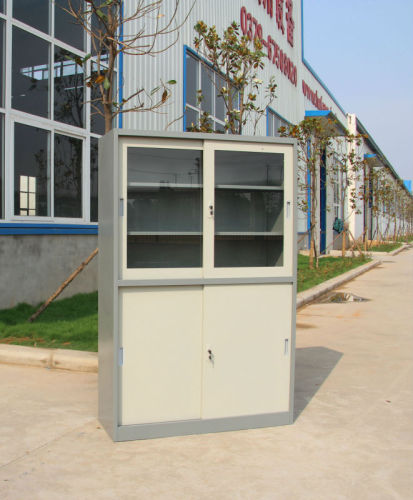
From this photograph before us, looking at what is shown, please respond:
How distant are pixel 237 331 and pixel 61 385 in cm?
211

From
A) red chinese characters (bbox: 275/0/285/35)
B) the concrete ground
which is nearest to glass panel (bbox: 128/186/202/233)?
the concrete ground

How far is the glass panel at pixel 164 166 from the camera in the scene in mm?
4410

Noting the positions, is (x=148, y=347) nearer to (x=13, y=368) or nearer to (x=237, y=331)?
(x=237, y=331)

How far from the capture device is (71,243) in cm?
1024

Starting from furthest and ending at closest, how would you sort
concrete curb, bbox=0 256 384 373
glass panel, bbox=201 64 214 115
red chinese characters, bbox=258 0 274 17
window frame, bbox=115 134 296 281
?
red chinese characters, bbox=258 0 274 17 < glass panel, bbox=201 64 214 115 < concrete curb, bbox=0 256 384 373 < window frame, bbox=115 134 296 281

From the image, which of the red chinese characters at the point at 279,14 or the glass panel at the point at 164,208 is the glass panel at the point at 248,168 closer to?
the glass panel at the point at 164,208

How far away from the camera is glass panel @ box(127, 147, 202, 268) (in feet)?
14.5

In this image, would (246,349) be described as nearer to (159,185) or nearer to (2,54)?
(159,185)

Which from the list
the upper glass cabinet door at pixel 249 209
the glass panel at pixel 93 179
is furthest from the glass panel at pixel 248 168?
the glass panel at pixel 93 179

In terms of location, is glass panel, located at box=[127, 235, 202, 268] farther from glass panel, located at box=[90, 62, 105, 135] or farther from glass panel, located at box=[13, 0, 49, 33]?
glass panel, located at box=[90, 62, 105, 135]

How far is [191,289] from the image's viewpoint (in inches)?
173

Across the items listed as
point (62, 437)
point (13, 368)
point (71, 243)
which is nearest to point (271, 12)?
point (71, 243)

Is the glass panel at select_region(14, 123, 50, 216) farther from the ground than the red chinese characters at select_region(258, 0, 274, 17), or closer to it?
closer to it

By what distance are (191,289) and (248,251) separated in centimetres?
79
